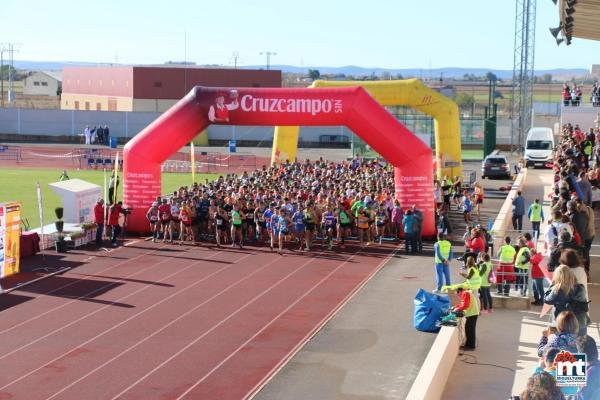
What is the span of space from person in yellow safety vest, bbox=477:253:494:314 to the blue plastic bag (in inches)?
51.3

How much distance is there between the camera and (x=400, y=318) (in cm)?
1794

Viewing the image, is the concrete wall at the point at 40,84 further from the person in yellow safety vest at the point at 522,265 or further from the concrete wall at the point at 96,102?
the person in yellow safety vest at the point at 522,265

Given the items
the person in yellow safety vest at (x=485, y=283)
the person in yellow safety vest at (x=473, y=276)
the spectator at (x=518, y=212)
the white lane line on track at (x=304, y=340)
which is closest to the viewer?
the white lane line on track at (x=304, y=340)

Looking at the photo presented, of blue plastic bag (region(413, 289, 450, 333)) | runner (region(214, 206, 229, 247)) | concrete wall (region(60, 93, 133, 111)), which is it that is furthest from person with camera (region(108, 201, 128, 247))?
concrete wall (region(60, 93, 133, 111))

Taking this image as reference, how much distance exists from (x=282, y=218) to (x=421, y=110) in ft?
44.5

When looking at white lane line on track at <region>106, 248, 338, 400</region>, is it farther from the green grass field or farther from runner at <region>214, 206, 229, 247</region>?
the green grass field

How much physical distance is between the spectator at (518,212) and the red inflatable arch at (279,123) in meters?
2.18

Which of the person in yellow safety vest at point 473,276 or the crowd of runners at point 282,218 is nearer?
the person in yellow safety vest at point 473,276

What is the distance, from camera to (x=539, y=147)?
149 ft

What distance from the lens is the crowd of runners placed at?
25.7m

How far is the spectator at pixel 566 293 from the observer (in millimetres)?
11711

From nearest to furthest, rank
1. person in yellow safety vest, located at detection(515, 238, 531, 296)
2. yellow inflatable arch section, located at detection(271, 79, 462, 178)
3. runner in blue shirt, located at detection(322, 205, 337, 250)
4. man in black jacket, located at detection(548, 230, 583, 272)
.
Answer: man in black jacket, located at detection(548, 230, 583, 272) < person in yellow safety vest, located at detection(515, 238, 531, 296) < runner in blue shirt, located at detection(322, 205, 337, 250) < yellow inflatable arch section, located at detection(271, 79, 462, 178)

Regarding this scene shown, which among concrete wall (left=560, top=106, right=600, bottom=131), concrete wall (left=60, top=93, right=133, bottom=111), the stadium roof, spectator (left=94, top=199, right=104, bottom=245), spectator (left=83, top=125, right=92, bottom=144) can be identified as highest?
the stadium roof

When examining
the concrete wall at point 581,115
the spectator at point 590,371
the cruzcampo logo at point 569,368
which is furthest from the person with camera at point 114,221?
the concrete wall at point 581,115
